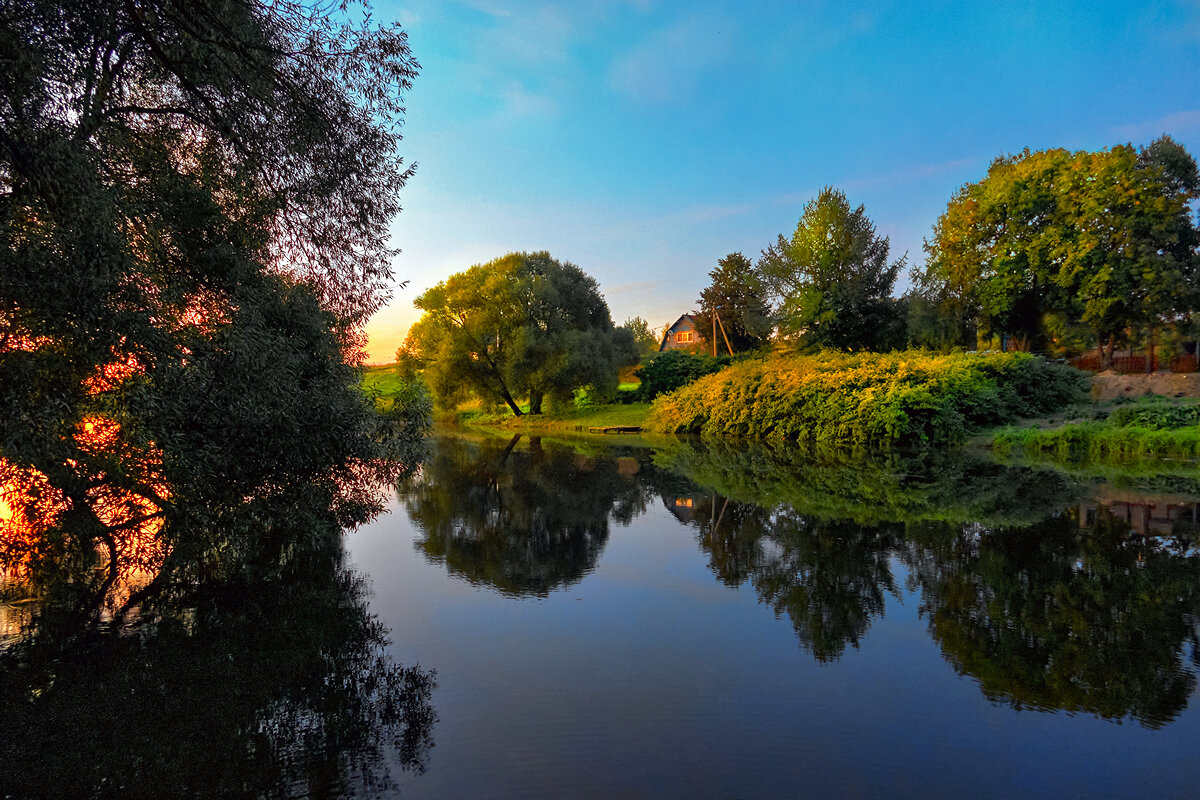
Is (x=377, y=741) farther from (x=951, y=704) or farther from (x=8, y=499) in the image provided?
(x=8, y=499)

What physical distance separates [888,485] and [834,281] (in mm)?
26097

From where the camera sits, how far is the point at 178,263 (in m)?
7.38

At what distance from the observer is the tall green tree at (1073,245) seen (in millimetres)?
29359

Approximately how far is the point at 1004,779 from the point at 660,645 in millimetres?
2876

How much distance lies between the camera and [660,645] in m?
6.06

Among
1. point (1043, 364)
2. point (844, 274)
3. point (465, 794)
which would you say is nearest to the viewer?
point (465, 794)

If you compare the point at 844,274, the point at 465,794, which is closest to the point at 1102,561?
the point at 465,794

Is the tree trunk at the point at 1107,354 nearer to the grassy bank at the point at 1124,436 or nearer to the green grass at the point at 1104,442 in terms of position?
the grassy bank at the point at 1124,436

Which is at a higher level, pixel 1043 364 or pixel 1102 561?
pixel 1043 364

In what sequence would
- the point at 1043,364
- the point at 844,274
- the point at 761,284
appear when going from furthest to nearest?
1. the point at 761,284
2. the point at 844,274
3. the point at 1043,364

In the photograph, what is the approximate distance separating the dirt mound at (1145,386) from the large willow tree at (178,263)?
2586 cm

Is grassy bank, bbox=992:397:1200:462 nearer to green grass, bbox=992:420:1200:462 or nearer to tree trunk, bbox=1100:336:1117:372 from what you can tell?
green grass, bbox=992:420:1200:462

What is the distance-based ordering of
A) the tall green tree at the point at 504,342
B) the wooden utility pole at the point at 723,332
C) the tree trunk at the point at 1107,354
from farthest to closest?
1. the wooden utility pole at the point at 723,332
2. the tall green tree at the point at 504,342
3. the tree trunk at the point at 1107,354

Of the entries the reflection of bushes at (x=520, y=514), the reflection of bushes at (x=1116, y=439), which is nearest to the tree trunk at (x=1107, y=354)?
the reflection of bushes at (x=1116, y=439)
